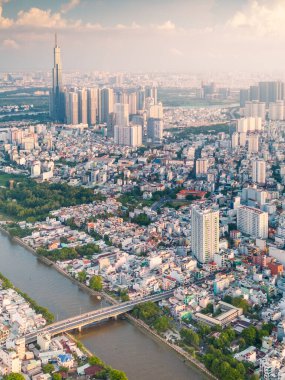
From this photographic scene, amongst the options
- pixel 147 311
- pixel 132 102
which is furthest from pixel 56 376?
pixel 132 102

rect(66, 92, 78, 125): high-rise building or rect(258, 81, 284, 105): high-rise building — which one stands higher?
rect(258, 81, 284, 105): high-rise building

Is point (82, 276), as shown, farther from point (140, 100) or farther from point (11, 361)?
point (140, 100)

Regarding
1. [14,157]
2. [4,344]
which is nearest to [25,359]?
[4,344]

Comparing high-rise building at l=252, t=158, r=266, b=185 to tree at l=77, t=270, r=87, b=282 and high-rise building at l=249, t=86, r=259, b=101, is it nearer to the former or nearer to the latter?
tree at l=77, t=270, r=87, b=282

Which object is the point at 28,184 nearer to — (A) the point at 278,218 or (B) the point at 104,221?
(B) the point at 104,221

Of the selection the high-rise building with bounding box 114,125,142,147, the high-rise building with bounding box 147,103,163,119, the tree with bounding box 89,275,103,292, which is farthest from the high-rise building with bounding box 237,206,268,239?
the high-rise building with bounding box 147,103,163,119

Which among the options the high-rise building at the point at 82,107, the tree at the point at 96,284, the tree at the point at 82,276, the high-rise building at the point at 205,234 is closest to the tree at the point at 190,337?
the tree at the point at 96,284
